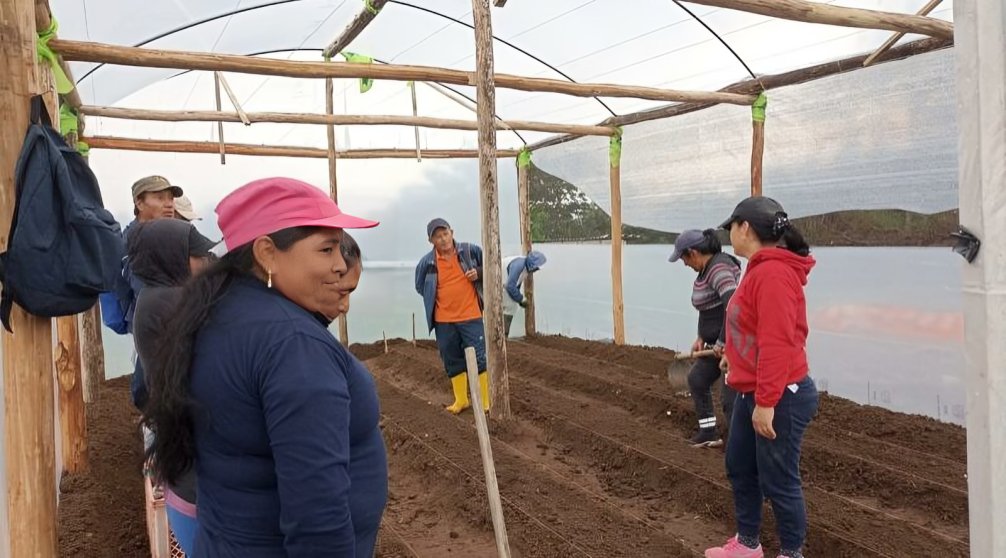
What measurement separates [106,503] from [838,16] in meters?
4.90

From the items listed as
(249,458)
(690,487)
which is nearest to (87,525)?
(249,458)

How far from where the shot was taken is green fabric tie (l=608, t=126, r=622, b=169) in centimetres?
763

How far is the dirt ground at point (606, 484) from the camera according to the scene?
3.21 metres

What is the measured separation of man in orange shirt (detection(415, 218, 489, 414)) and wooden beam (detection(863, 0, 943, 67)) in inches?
131

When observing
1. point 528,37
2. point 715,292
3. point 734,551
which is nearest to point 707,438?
point 715,292

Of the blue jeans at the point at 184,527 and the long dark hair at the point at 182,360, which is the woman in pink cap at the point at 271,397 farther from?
the blue jeans at the point at 184,527

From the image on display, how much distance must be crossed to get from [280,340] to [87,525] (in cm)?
297

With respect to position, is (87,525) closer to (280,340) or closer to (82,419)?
(82,419)

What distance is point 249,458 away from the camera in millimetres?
1226

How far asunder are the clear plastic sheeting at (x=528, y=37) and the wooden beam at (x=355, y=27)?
107 mm

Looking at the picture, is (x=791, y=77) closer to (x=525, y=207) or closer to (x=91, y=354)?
(x=525, y=207)

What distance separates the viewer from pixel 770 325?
8.18 ft

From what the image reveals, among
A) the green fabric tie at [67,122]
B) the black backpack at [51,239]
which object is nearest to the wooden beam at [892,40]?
the black backpack at [51,239]

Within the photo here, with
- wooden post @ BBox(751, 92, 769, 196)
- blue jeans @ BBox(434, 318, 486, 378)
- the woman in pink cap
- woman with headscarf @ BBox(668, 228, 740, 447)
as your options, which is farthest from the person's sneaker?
the woman in pink cap
